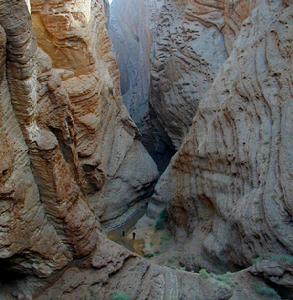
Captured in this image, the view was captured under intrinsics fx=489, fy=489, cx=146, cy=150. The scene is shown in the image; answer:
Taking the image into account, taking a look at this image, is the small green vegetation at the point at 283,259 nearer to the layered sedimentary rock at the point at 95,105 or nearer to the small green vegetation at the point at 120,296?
the small green vegetation at the point at 120,296

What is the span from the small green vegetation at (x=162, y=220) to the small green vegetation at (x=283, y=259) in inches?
183

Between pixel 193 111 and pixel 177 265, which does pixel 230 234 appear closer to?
pixel 177 265

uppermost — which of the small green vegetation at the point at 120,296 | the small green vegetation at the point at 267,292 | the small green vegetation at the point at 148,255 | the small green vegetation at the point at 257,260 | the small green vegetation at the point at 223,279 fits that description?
the small green vegetation at the point at 257,260

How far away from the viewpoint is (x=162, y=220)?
1130cm

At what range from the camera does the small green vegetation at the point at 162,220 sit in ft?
36.8

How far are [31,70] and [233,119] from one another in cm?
419

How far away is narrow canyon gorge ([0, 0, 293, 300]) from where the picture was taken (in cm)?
582

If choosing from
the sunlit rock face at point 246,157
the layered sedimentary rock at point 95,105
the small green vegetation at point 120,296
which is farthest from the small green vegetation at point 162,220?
the small green vegetation at point 120,296

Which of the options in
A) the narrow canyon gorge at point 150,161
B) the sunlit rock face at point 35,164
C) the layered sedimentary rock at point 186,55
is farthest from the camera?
the layered sedimentary rock at point 186,55

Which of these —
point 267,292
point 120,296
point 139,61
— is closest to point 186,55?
point 139,61

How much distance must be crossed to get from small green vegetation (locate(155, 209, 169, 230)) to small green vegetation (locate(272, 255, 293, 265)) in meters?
4.66

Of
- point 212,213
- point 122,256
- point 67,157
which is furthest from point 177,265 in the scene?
point 67,157

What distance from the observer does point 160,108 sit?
14.4m

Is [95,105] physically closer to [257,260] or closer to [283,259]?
[257,260]
